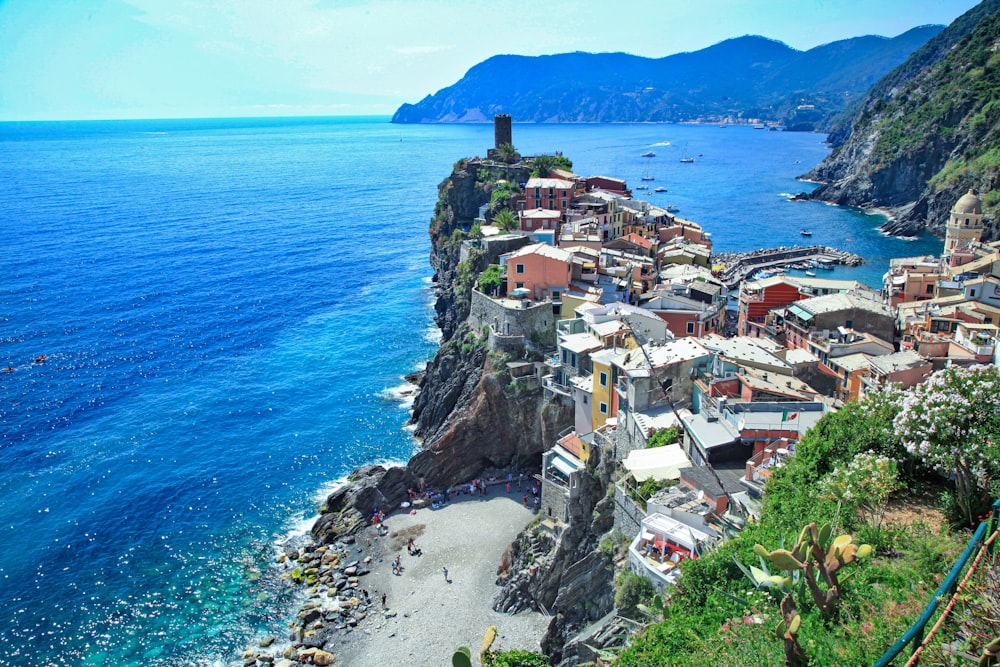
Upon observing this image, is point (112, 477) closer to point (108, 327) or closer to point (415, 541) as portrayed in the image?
point (415, 541)

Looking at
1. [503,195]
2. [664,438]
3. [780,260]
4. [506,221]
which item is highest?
[503,195]

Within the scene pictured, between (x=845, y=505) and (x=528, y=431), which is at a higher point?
(x=845, y=505)

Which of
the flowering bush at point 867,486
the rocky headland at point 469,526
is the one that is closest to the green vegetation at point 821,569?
the flowering bush at point 867,486

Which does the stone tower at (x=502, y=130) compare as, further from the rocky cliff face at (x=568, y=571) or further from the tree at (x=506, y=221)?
the rocky cliff face at (x=568, y=571)

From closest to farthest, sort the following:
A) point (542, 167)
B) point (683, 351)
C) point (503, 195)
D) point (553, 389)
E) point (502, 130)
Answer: point (683, 351), point (553, 389), point (503, 195), point (542, 167), point (502, 130)

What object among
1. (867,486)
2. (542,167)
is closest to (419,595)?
(867,486)

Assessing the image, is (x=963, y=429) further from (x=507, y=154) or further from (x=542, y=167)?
(x=507, y=154)

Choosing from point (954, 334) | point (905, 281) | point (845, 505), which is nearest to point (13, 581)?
point (845, 505)
